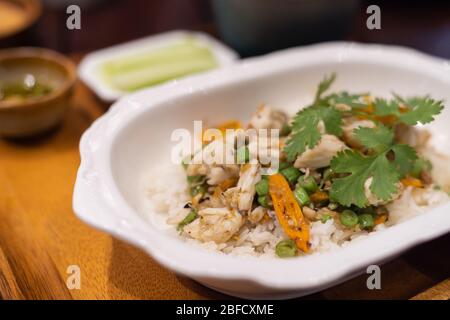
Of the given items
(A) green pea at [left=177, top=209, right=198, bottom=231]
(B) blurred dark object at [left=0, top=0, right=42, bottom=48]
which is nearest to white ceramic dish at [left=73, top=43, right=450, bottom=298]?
(A) green pea at [left=177, top=209, right=198, bottom=231]

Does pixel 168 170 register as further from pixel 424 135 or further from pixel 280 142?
pixel 424 135

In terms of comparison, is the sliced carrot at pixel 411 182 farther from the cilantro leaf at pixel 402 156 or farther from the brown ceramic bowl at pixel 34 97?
the brown ceramic bowl at pixel 34 97

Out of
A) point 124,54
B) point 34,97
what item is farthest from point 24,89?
point 124,54

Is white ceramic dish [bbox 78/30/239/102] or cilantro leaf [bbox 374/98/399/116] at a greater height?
cilantro leaf [bbox 374/98/399/116]

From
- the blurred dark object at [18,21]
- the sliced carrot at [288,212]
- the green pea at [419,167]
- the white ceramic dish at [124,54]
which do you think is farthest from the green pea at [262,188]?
the blurred dark object at [18,21]

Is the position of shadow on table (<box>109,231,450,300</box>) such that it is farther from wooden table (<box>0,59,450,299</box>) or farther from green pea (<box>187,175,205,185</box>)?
green pea (<box>187,175,205,185</box>)
